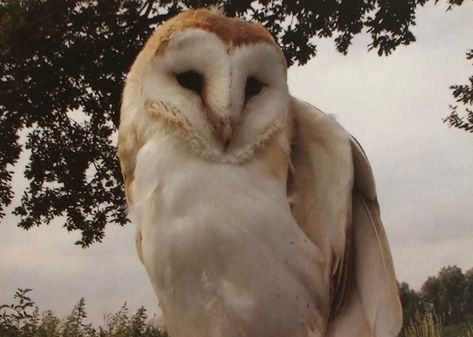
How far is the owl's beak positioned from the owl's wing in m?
0.29

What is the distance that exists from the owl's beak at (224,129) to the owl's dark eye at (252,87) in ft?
0.50

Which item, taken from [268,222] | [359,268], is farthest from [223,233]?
[359,268]

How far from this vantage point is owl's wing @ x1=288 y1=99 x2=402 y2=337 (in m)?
1.81

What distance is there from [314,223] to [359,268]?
0.20m

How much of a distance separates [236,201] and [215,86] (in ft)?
0.99

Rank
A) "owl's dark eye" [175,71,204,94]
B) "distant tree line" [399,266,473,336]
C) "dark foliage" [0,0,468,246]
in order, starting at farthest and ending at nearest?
1. "distant tree line" [399,266,473,336]
2. "dark foliage" [0,0,468,246]
3. "owl's dark eye" [175,71,204,94]

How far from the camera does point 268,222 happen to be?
5.48ft

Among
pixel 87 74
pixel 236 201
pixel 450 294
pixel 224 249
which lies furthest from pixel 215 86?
pixel 450 294

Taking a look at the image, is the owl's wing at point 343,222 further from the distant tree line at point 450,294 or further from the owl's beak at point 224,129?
the distant tree line at point 450,294

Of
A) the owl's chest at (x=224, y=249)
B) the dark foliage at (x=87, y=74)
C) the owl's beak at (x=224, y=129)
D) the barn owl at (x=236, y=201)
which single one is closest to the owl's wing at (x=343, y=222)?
the barn owl at (x=236, y=201)

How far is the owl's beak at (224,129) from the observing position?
1.63 metres

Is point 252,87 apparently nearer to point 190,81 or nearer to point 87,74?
point 190,81

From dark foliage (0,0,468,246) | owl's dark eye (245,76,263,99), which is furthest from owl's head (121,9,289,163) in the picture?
dark foliage (0,0,468,246)

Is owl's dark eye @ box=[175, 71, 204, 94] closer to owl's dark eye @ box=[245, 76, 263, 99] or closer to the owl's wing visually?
owl's dark eye @ box=[245, 76, 263, 99]
